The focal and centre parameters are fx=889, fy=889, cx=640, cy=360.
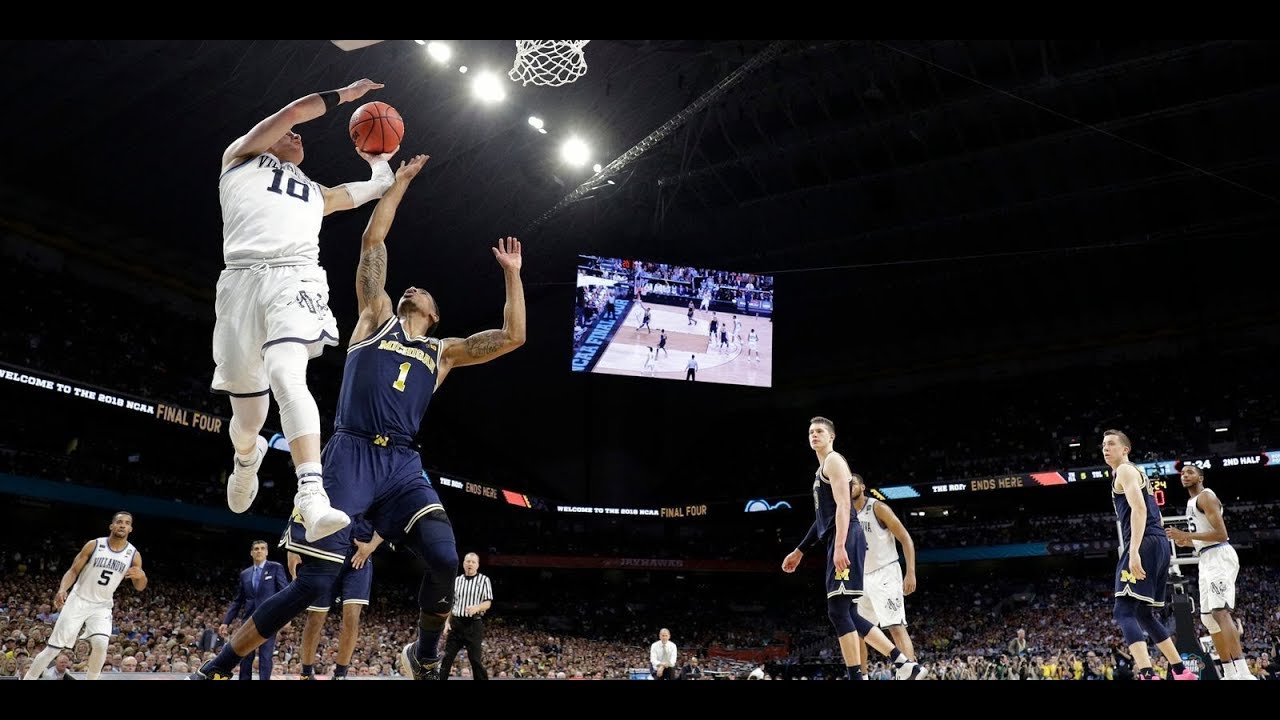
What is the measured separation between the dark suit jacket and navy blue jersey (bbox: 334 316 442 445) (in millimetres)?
5129

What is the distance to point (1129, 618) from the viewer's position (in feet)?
22.4

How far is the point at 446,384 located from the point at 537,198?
35.4 feet

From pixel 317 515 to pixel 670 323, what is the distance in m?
20.5

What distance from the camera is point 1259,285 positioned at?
27.5 m

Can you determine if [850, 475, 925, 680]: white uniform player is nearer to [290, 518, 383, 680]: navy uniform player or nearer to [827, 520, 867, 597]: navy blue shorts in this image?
[827, 520, 867, 597]: navy blue shorts

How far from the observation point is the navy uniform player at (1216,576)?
773 centimetres

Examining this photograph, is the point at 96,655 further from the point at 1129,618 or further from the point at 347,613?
the point at 1129,618

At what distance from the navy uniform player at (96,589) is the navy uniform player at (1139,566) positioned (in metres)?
8.60

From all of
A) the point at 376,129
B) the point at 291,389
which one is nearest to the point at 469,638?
the point at 291,389

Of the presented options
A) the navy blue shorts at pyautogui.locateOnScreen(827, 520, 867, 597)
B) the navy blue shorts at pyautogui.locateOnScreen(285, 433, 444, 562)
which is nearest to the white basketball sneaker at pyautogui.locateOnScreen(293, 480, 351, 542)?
the navy blue shorts at pyautogui.locateOnScreen(285, 433, 444, 562)
